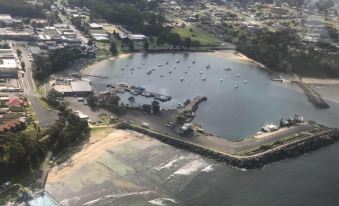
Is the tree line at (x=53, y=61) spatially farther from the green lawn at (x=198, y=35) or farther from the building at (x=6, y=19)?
the green lawn at (x=198, y=35)

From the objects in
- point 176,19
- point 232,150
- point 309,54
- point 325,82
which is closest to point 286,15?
point 176,19

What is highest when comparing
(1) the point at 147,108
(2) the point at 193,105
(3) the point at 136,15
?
(3) the point at 136,15

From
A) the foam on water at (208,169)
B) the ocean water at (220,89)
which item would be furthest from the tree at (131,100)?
the foam on water at (208,169)

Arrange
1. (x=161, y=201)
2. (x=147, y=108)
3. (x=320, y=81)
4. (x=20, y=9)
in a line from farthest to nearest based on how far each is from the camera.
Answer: (x=20, y=9), (x=320, y=81), (x=147, y=108), (x=161, y=201)

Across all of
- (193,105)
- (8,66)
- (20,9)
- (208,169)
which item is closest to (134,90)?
(193,105)

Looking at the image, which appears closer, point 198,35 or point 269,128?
point 269,128

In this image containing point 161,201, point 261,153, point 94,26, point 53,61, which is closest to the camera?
point 161,201

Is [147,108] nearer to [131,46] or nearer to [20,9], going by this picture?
[131,46]

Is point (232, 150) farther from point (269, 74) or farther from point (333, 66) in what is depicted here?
point (333, 66)
